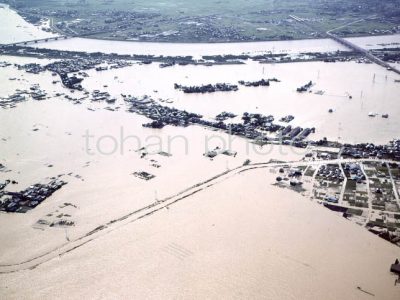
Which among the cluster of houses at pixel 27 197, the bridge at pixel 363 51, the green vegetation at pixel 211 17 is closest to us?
the cluster of houses at pixel 27 197

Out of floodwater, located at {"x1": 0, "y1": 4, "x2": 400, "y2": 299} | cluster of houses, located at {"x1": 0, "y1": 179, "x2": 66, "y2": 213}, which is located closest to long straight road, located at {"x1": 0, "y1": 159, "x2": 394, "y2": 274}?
floodwater, located at {"x1": 0, "y1": 4, "x2": 400, "y2": 299}

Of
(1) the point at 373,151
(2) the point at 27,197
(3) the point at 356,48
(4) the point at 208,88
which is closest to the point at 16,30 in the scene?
(4) the point at 208,88

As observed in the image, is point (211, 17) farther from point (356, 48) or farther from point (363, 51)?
point (363, 51)

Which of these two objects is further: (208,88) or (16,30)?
(16,30)

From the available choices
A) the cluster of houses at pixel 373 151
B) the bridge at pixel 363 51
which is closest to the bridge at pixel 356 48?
the bridge at pixel 363 51

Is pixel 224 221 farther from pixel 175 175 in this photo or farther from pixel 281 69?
pixel 281 69

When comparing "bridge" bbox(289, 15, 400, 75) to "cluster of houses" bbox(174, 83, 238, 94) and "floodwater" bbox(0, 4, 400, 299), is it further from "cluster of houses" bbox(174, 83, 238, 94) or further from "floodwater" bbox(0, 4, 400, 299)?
"cluster of houses" bbox(174, 83, 238, 94)

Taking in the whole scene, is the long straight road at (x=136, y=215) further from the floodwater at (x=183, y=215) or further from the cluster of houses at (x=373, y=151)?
the cluster of houses at (x=373, y=151)
